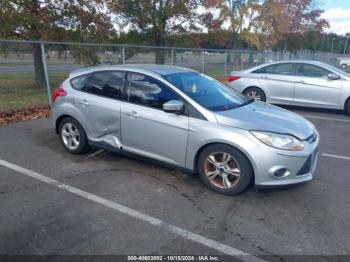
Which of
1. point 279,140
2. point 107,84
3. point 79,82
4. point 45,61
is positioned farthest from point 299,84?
point 45,61

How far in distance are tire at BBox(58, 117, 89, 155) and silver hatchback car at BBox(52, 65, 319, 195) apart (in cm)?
2

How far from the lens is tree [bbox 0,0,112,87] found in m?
11.4

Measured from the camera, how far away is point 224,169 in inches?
145

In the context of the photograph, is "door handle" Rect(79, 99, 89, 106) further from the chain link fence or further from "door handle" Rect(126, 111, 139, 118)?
the chain link fence

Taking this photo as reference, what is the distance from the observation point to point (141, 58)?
1230 centimetres

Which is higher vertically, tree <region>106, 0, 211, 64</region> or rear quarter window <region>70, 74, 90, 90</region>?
tree <region>106, 0, 211, 64</region>

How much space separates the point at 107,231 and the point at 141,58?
33.2ft

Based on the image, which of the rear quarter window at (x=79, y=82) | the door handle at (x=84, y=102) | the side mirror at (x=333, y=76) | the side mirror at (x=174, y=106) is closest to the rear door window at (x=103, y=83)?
the rear quarter window at (x=79, y=82)

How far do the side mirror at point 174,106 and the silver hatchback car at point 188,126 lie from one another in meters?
0.01

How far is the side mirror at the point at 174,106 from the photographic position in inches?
150

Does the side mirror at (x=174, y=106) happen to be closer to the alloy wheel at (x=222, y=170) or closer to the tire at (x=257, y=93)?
the alloy wheel at (x=222, y=170)

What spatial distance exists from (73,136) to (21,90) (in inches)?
273

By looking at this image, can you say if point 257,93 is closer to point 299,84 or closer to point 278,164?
point 299,84

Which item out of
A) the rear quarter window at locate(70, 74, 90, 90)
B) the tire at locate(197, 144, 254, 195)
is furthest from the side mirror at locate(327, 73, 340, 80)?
the rear quarter window at locate(70, 74, 90, 90)
